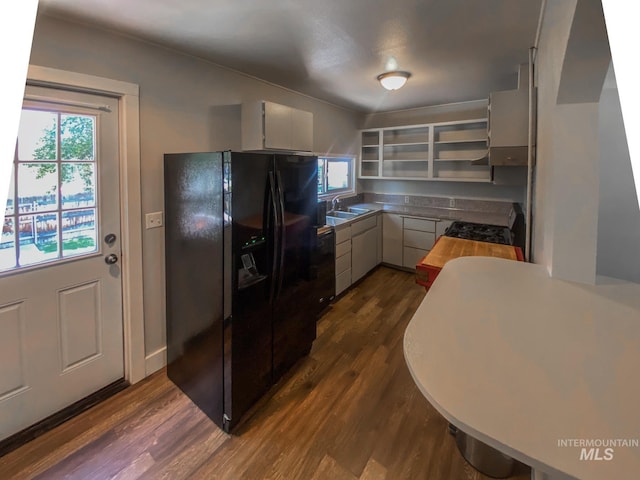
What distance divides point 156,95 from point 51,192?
91cm

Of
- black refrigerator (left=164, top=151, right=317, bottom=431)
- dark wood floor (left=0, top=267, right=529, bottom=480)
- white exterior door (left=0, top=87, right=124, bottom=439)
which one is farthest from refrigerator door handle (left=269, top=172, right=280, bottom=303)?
white exterior door (left=0, top=87, right=124, bottom=439)

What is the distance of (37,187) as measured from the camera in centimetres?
181

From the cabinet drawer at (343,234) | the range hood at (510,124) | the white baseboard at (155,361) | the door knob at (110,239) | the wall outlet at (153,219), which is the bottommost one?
the white baseboard at (155,361)

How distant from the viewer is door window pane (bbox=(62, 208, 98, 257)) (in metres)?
1.95

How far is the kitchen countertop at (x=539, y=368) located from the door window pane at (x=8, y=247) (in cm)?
208

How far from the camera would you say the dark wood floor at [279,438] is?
166 cm

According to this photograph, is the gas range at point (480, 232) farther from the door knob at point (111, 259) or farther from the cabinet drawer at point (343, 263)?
the door knob at point (111, 259)

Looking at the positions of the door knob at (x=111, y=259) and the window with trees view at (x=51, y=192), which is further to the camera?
the door knob at (x=111, y=259)

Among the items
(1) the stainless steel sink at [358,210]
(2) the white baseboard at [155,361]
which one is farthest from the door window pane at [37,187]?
(1) the stainless steel sink at [358,210]

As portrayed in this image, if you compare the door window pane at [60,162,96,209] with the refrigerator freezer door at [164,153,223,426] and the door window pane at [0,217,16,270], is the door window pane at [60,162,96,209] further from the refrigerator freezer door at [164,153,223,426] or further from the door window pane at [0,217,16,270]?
the refrigerator freezer door at [164,153,223,426]

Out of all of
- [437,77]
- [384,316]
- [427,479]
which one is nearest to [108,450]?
[427,479]

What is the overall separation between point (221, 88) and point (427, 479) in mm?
2966

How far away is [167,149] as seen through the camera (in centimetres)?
234

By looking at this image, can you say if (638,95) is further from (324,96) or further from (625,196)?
(324,96)
